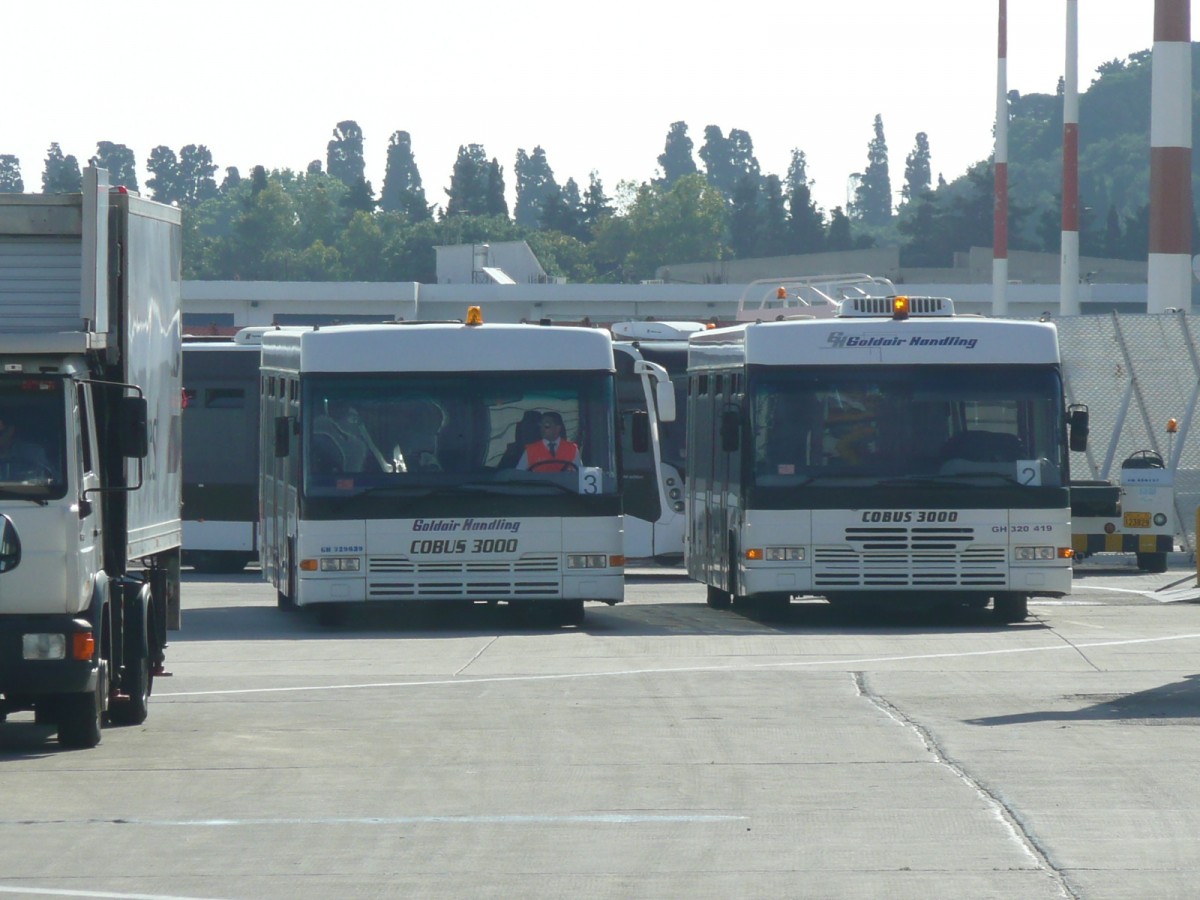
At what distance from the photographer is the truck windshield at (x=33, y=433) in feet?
35.0

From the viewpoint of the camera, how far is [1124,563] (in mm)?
29547

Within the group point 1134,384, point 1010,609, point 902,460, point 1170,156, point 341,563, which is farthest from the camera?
point 1170,156

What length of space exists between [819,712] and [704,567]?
8.91m

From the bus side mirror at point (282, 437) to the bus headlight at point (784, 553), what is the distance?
4489 mm

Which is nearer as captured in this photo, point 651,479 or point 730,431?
point 730,431

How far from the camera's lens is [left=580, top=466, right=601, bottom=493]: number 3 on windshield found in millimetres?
18859

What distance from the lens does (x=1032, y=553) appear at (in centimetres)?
1898

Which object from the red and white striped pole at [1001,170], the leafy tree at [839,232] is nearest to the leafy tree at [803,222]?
the leafy tree at [839,232]

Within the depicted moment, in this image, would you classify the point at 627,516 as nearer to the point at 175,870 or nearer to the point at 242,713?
the point at 242,713

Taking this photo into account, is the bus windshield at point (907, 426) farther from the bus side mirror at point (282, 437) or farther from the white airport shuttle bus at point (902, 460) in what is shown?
the bus side mirror at point (282, 437)

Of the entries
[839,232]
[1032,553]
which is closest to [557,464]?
[1032,553]

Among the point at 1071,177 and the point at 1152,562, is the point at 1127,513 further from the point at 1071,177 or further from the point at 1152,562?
the point at 1071,177

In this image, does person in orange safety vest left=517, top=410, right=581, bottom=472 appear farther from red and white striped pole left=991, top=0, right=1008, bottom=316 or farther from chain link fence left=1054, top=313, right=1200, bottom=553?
red and white striped pole left=991, top=0, right=1008, bottom=316

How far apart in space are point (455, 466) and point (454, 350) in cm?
108
